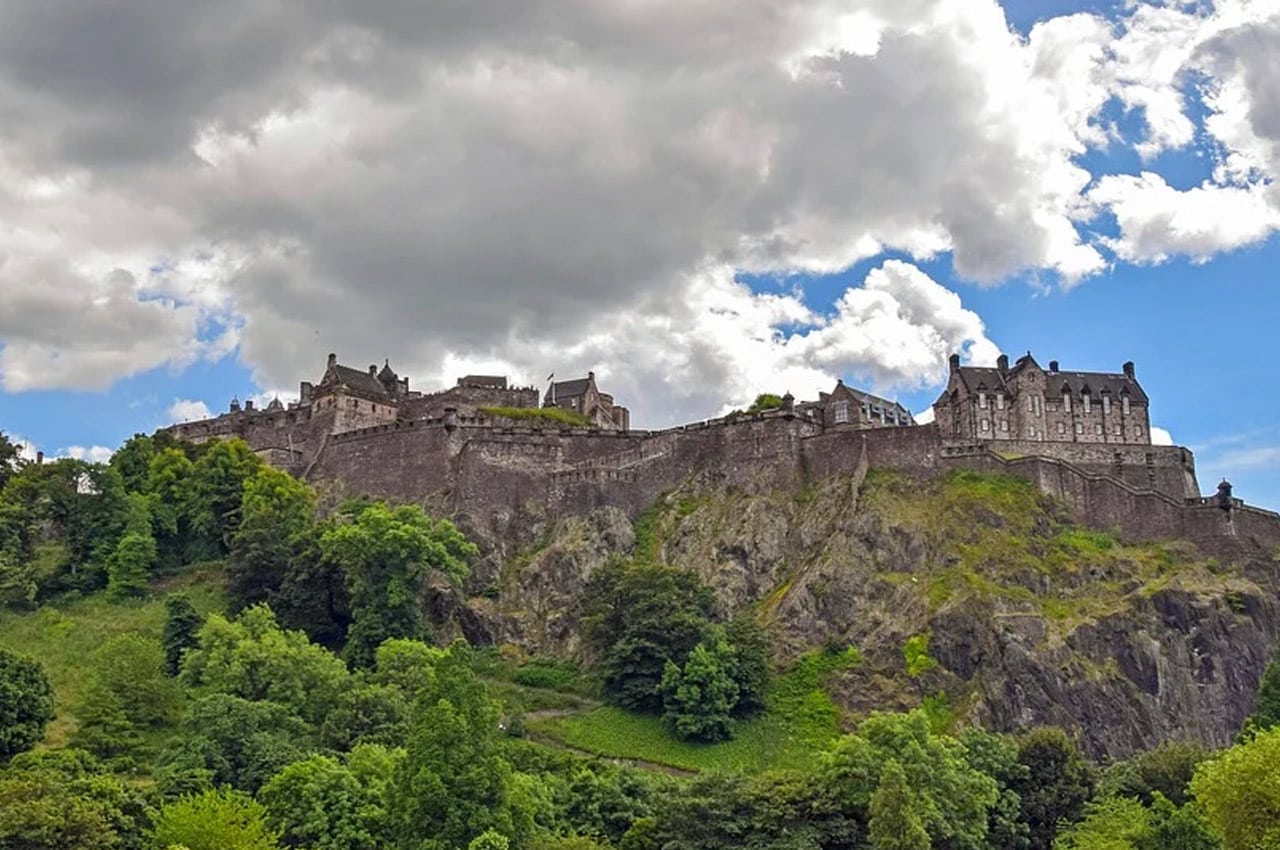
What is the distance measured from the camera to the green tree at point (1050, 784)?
2341 inches

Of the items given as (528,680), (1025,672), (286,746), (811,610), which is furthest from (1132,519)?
(286,746)

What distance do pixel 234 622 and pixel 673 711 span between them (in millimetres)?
23934

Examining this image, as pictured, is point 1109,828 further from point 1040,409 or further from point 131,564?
point 131,564

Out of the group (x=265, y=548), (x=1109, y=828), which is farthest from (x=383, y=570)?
(x=1109, y=828)

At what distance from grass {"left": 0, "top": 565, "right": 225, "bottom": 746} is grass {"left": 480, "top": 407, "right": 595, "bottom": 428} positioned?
69.4ft

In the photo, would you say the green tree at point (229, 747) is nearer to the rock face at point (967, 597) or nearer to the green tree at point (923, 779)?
the rock face at point (967, 597)

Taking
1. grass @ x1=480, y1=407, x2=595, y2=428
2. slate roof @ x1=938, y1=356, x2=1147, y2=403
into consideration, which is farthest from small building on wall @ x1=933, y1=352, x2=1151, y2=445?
grass @ x1=480, y1=407, x2=595, y2=428

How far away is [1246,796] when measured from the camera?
151ft

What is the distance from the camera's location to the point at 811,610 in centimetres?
→ 7912

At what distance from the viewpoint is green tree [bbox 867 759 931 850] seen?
50.7m

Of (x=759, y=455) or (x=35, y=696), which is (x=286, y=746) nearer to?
(x=35, y=696)

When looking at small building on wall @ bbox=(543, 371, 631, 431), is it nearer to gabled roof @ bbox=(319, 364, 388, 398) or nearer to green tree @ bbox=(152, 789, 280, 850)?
gabled roof @ bbox=(319, 364, 388, 398)

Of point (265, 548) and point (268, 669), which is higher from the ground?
point (265, 548)

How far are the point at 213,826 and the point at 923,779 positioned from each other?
2656 centimetres
